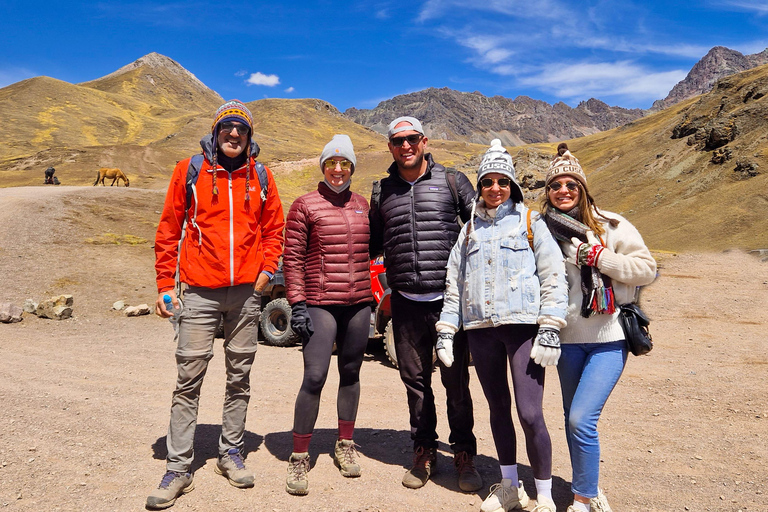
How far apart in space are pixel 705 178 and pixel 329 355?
29.9 m

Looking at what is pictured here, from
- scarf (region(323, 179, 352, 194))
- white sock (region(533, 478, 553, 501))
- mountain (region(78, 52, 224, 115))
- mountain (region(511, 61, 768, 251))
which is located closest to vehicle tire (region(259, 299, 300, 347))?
scarf (region(323, 179, 352, 194))

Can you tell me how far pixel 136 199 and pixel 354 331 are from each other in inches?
752

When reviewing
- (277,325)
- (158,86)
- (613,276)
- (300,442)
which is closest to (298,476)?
(300,442)

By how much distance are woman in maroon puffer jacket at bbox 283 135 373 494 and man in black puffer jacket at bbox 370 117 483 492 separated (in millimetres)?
252

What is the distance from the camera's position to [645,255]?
297cm

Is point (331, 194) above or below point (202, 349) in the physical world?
above

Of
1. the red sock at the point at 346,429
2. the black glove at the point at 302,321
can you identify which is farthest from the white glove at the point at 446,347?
the red sock at the point at 346,429

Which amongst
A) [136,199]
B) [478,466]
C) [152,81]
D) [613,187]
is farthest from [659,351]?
[152,81]

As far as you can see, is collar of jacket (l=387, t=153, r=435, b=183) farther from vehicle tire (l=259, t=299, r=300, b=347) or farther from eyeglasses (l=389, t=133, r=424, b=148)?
vehicle tire (l=259, t=299, r=300, b=347)

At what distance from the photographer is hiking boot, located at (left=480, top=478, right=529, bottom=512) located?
3193 millimetres

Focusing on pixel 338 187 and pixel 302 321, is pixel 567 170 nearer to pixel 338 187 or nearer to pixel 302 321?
pixel 338 187

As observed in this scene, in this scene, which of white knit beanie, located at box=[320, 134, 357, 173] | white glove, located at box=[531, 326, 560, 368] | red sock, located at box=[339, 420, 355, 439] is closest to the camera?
white glove, located at box=[531, 326, 560, 368]

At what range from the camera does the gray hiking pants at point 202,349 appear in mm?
3467

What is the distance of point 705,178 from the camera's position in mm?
27672
